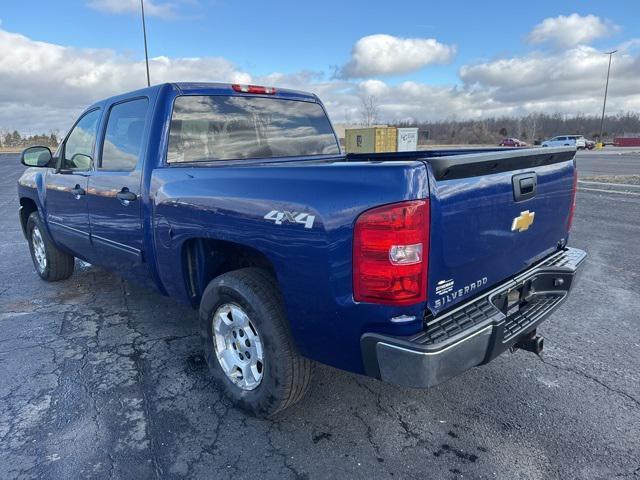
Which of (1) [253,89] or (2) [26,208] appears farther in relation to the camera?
(2) [26,208]

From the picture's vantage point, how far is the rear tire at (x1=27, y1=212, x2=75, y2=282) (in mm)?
5172

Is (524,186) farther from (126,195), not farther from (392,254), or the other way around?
(126,195)

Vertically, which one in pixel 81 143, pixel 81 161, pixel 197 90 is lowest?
pixel 81 161

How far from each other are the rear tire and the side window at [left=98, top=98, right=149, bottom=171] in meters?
1.84

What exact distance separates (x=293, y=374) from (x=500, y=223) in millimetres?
1338

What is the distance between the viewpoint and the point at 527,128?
324 feet

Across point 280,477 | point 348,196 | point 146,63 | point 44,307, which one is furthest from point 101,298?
point 146,63

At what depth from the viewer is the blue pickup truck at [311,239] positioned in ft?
6.55

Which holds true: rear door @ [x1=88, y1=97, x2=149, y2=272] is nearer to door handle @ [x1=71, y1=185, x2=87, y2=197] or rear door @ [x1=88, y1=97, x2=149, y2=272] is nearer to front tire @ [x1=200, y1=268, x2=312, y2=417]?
door handle @ [x1=71, y1=185, x2=87, y2=197]

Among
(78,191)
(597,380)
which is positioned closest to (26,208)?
(78,191)

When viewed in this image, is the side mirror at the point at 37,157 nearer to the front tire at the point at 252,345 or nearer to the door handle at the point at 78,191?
the door handle at the point at 78,191

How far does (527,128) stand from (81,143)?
4235 inches

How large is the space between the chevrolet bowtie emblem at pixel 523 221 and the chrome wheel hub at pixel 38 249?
4.98m

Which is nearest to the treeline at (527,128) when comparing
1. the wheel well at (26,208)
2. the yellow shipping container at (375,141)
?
the yellow shipping container at (375,141)
